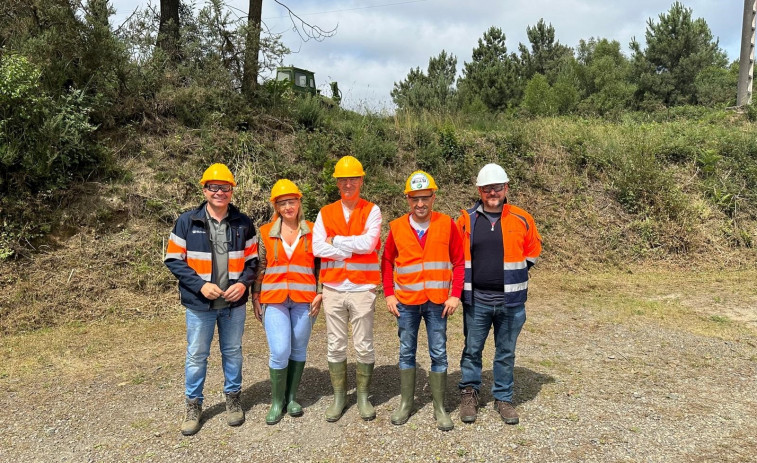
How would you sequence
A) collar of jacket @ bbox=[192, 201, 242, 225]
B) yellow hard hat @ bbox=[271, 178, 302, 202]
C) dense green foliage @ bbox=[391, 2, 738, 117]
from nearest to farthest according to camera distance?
collar of jacket @ bbox=[192, 201, 242, 225], yellow hard hat @ bbox=[271, 178, 302, 202], dense green foliage @ bbox=[391, 2, 738, 117]

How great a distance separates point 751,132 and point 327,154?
10905 mm

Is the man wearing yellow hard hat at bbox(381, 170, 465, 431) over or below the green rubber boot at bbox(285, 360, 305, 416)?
over

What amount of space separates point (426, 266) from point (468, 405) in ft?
3.79

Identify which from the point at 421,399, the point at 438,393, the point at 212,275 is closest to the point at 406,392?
the point at 438,393

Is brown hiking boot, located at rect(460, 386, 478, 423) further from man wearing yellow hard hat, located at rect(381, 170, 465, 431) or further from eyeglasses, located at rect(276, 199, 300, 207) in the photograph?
eyeglasses, located at rect(276, 199, 300, 207)

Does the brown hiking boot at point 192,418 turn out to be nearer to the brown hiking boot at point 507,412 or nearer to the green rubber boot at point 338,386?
the green rubber boot at point 338,386

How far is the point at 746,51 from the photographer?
55.6ft

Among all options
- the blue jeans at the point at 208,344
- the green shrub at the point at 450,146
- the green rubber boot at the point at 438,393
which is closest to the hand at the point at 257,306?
the blue jeans at the point at 208,344

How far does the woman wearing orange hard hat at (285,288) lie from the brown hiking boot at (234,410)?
0.22 metres

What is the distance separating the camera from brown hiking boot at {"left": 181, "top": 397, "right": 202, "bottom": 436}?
11.4 ft

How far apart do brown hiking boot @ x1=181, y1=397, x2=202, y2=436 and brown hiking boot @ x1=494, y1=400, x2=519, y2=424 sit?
232 cm

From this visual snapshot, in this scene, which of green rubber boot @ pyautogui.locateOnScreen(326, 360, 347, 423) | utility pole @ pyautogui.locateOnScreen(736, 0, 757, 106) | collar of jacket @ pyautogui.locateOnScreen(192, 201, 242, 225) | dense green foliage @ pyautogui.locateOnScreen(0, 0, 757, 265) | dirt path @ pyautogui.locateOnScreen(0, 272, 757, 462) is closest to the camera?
dirt path @ pyautogui.locateOnScreen(0, 272, 757, 462)

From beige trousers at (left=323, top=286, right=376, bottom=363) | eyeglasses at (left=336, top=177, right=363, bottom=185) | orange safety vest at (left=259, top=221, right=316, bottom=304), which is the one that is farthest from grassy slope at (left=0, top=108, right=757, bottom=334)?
eyeglasses at (left=336, top=177, right=363, bottom=185)

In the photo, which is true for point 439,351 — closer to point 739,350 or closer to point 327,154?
point 739,350
